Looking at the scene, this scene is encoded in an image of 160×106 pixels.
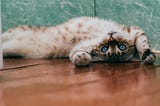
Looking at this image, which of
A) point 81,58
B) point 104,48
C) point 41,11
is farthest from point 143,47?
point 41,11

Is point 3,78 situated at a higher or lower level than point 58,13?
lower

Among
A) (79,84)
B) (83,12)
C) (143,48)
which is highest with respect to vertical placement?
(83,12)

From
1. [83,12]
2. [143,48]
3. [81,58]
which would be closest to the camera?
[81,58]

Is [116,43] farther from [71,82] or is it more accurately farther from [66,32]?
[71,82]

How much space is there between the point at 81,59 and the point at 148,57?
1.34ft

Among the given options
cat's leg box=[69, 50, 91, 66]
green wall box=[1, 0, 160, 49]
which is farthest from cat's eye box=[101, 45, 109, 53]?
green wall box=[1, 0, 160, 49]

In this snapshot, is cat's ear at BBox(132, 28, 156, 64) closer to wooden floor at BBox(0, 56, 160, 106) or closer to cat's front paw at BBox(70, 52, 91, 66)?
wooden floor at BBox(0, 56, 160, 106)

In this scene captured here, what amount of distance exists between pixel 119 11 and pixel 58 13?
1.61ft

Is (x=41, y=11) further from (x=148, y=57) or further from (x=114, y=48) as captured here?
(x=148, y=57)

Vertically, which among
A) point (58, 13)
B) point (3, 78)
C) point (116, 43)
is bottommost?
point (3, 78)

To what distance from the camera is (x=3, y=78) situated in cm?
173

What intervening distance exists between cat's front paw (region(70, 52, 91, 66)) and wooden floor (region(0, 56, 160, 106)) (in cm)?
4

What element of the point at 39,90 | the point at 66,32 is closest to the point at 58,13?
the point at 66,32

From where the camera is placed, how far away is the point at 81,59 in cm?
208
